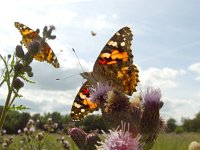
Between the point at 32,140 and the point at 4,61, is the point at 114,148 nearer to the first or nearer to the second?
the point at 4,61

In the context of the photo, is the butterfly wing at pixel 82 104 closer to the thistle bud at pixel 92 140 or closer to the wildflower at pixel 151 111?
the thistle bud at pixel 92 140

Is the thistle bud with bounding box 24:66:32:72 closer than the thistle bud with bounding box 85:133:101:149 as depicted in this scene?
No

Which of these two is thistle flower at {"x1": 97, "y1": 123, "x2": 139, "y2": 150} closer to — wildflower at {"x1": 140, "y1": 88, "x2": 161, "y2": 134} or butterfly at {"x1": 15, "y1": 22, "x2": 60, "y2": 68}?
wildflower at {"x1": 140, "y1": 88, "x2": 161, "y2": 134}

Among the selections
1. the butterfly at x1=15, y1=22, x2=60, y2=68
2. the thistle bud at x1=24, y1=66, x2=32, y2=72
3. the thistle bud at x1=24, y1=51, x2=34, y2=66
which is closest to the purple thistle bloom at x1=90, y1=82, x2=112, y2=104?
the thistle bud at x1=24, y1=66, x2=32, y2=72

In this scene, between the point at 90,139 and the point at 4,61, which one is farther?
the point at 4,61

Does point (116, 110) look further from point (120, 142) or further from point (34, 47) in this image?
point (34, 47)

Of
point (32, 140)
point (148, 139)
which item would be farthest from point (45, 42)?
point (32, 140)
